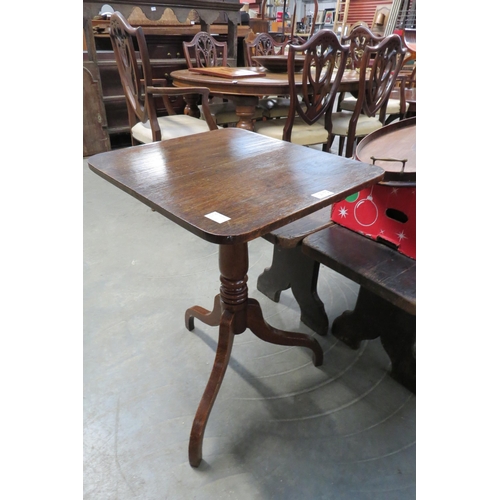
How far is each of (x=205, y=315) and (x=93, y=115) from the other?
282cm

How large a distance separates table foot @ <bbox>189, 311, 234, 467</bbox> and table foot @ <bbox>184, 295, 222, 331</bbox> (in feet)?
0.60

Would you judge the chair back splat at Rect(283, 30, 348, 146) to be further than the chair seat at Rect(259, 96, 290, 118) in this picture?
No

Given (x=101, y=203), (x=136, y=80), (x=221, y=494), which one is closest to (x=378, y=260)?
(x=221, y=494)

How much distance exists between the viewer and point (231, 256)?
1087 millimetres

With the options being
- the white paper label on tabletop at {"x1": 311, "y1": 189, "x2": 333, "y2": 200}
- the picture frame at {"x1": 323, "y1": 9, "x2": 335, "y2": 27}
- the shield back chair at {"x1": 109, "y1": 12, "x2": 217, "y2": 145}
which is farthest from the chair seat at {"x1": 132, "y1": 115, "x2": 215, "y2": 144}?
the picture frame at {"x1": 323, "y1": 9, "x2": 335, "y2": 27}

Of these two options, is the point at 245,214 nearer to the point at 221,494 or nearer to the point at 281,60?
the point at 221,494

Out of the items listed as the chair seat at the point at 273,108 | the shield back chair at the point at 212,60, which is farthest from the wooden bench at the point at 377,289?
the chair seat at the point at 273,108

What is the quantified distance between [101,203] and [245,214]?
221 centimetres

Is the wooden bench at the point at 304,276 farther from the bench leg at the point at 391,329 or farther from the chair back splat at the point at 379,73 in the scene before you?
the chair back splat at the point at 379,73

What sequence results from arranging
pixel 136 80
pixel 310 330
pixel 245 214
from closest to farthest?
1. pixel 245 214
2. pixel 310 330
3. pixel 136 80

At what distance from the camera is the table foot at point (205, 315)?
137 cm

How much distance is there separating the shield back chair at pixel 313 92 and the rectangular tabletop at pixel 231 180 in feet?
4.17

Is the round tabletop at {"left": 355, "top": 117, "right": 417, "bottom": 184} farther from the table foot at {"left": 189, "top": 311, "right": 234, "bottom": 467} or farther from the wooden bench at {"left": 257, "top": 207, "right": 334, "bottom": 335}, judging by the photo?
the table foot at {"left": 189, "top": 311, "right": 234, "bottom": 467}

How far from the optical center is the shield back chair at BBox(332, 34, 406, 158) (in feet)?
8.22
